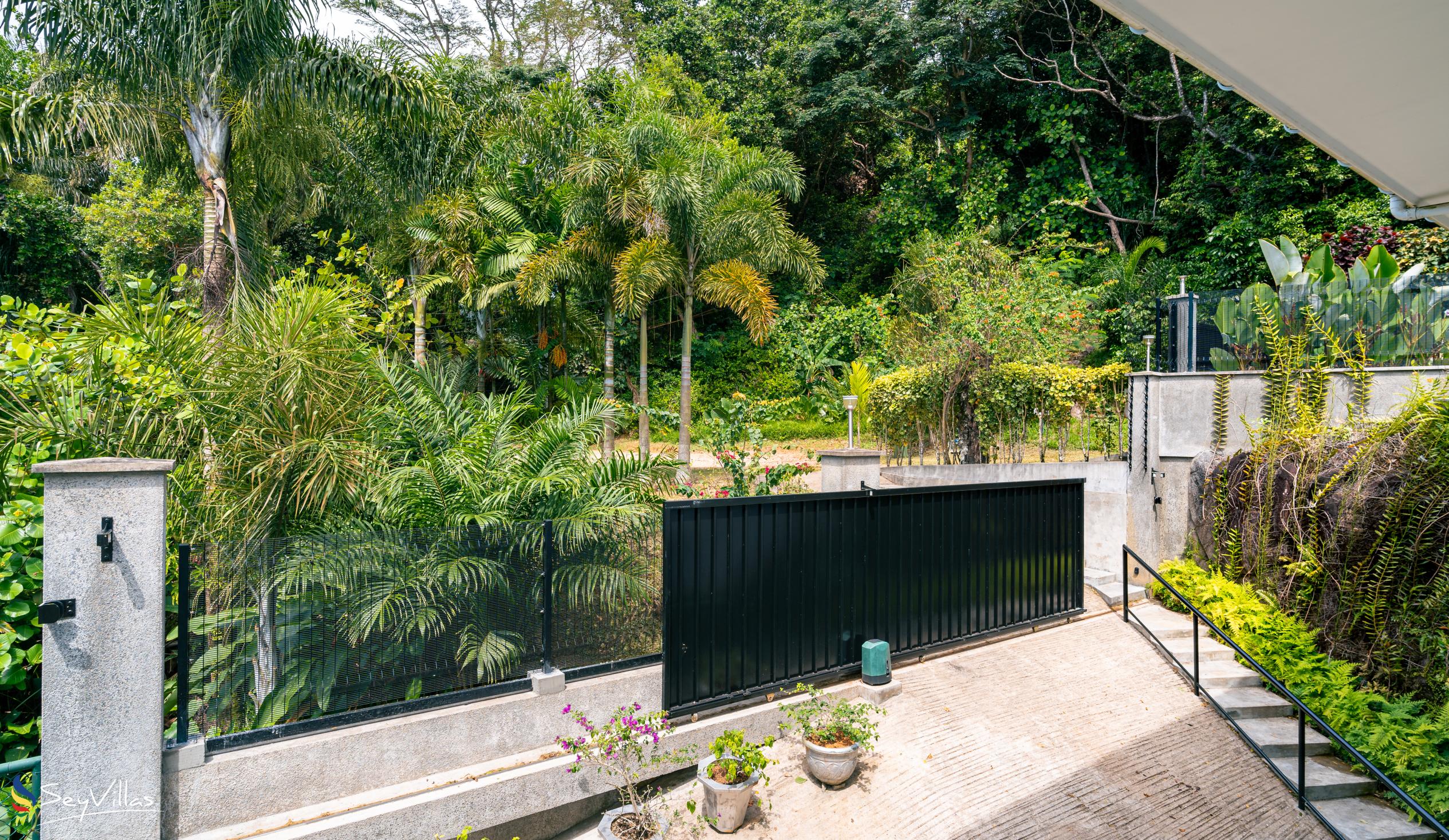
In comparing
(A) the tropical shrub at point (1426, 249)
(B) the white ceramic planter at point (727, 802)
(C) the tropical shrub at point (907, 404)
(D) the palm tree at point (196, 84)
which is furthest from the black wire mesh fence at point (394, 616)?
(A) the tropical shrub at point (1426, 249)

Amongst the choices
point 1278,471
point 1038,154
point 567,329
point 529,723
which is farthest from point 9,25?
point 1038,154

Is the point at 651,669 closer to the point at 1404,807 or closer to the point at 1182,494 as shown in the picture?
the point at 1404,807

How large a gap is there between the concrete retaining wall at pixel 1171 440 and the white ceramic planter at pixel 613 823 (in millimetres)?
6694

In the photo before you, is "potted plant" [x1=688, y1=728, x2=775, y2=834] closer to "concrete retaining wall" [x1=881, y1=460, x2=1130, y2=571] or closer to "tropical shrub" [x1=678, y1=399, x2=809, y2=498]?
"tropical shrub" [x1=678, y1=399, x2=809, y2=498]

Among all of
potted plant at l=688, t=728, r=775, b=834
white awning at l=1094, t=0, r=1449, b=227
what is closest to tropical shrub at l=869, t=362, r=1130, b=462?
potted plant at l=688, t=728, r=775, b=834

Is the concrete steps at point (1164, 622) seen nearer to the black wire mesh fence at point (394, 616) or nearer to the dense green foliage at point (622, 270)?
the dense green foliage at point (622, 270)

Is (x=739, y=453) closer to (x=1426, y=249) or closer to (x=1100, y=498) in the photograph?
(x=1100, y=498)

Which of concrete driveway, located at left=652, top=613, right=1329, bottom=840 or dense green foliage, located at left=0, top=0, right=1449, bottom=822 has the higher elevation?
dense green foliage, located at left=0, top=0, right=1449, bottom=822

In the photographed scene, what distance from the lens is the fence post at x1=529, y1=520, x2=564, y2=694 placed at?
510 cm

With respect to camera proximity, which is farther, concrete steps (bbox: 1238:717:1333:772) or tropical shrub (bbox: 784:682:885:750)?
concrete steps (bbox: 1238:717:1333:772)

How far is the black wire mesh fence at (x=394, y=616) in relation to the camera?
4332 mm

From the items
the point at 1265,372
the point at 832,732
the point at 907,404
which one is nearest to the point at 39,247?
the point at 907,404

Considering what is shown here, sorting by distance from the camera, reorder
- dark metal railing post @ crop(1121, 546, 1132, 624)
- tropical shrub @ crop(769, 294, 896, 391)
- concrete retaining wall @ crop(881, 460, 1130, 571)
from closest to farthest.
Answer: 1. dark metal railing post @ crop(1121, 546, 1132, 624)
2. concrete retaining wall @ crop(881, 460, 1130, 571)
3. tropical shrub @ crop(769, 294, 896, 391)

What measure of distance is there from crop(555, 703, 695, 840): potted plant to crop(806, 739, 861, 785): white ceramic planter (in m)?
0.87
